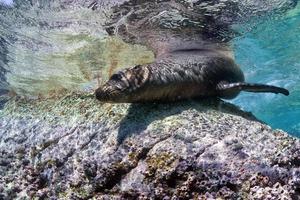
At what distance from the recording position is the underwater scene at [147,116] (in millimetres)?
4301

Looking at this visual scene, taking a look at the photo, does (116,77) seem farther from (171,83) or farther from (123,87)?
(171,83)

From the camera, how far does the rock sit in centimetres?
413

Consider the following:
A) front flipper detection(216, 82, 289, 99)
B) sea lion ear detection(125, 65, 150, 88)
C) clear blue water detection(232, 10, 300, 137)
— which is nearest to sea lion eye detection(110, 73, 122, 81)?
sea lion ear detection(125, 65, 150, 88)

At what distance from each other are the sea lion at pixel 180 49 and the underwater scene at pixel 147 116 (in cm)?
2

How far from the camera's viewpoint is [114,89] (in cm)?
534

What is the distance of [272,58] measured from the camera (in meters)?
16.6

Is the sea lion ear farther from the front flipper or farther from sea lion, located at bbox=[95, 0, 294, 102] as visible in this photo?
the front flipper

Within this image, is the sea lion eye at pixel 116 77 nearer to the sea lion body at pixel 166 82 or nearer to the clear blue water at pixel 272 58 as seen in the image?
the sea lion body at pixel 166 82

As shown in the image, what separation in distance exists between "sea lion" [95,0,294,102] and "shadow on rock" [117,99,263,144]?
169mm

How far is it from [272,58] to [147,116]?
12.5 m

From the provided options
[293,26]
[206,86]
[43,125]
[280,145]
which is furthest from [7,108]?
[293,26]

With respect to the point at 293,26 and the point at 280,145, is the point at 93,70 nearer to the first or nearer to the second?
the point at 293,26

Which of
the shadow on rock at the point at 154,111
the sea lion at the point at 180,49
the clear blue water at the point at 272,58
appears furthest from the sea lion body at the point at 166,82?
the clear blue water at the point at 272,58

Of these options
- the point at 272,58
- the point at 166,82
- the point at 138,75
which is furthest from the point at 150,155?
the point at 272,58
